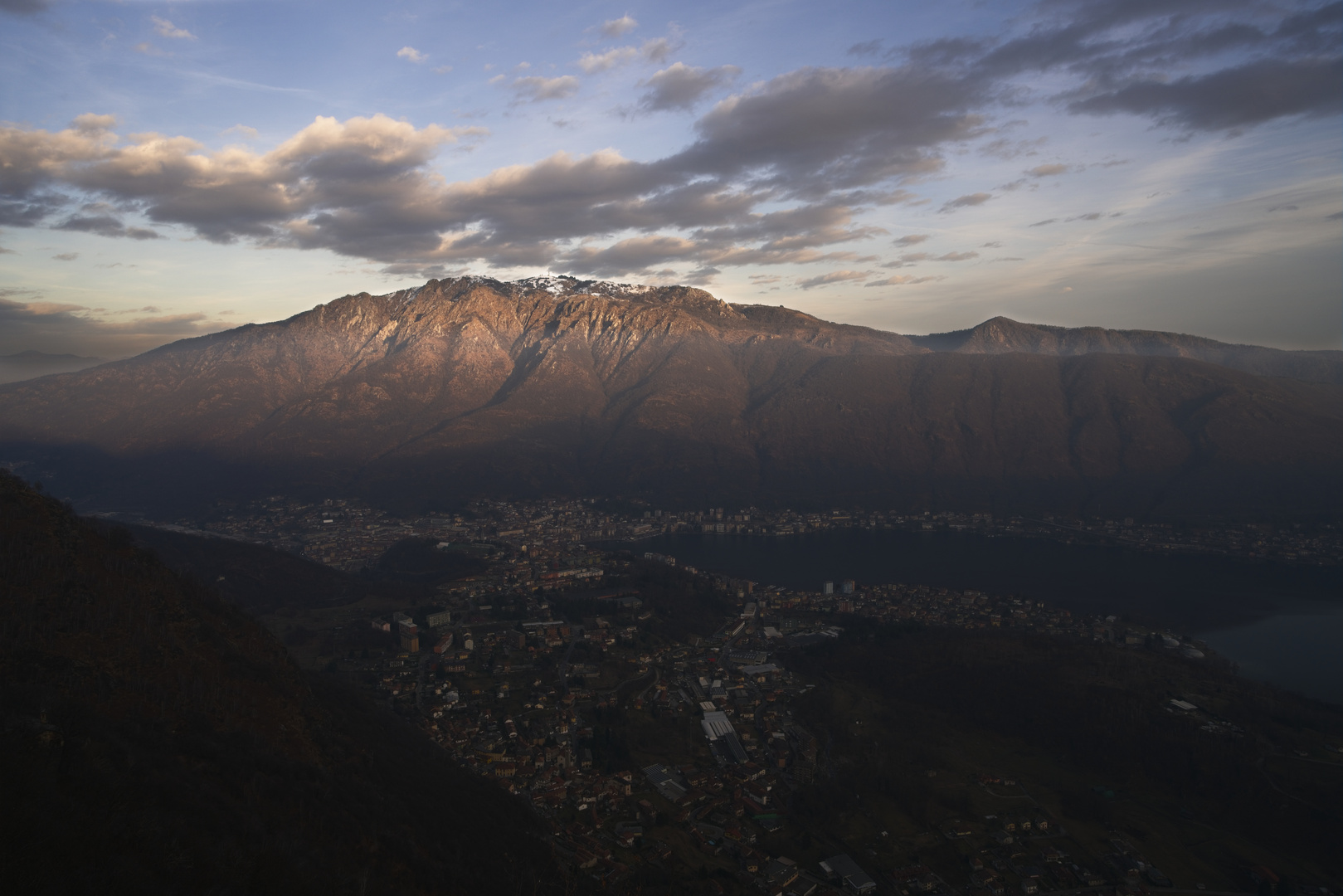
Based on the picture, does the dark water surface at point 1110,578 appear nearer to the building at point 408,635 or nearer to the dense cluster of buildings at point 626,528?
the dense cluster of buildings at point 626,528

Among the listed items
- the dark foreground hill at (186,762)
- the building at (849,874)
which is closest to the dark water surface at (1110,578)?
the building at (849,874)

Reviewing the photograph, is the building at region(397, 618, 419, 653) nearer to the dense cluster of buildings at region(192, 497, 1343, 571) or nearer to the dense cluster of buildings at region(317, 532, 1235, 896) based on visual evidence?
the dense cluster of buildings at region(317, 532, 1235, 896)

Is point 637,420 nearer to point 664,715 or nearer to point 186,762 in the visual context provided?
point 664,715

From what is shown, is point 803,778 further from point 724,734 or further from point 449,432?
point 449,432

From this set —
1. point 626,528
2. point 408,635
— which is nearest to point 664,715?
point 408,635

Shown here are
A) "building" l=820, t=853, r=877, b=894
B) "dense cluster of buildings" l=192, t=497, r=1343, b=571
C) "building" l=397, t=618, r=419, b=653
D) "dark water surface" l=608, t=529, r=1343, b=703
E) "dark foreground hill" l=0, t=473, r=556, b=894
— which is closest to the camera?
"dark foreground hill" l=0, t=473, r=556, b=894

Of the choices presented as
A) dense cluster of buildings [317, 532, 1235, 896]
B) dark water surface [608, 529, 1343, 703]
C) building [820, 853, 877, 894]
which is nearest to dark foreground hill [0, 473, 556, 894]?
dense cluster of buildings [317, 532, 1235, 896]
